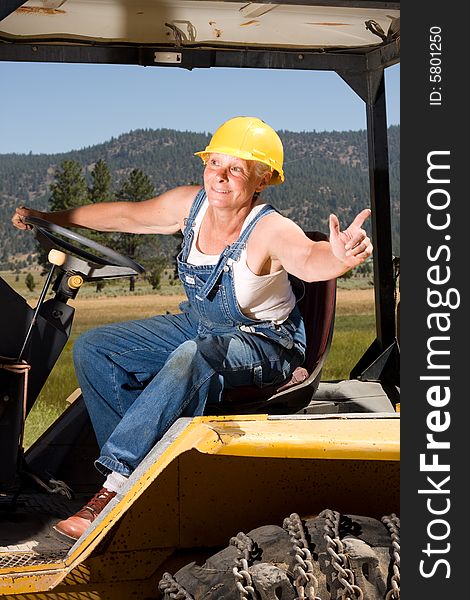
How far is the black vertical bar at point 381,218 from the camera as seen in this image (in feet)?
14.6

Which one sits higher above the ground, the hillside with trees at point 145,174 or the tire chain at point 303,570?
the hillside with trees at point 145,174

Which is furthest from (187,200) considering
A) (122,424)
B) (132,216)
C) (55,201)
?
(55,201)

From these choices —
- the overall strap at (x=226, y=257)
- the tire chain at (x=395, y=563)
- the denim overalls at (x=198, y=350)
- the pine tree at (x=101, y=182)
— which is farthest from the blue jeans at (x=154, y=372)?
the pine tree at (x=101, y=182)

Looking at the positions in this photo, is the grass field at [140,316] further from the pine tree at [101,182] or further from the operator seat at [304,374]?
the operator seat at [304,374]

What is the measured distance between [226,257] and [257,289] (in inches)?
5.8

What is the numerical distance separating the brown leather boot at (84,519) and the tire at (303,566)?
0.42 metres

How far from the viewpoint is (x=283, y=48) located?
171 inches

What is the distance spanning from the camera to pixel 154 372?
371 cm

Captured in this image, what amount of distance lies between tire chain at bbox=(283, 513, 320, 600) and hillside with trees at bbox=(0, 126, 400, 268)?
13673 mm

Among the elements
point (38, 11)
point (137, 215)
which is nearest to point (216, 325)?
point (137, 215)

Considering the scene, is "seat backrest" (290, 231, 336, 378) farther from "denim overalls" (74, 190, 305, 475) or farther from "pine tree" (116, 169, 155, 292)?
"pine tree" (116, 169, 155, 292)

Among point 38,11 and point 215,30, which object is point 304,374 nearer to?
point 215,30

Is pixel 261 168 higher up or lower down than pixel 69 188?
higher up

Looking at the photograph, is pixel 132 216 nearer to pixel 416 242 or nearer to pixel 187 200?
pixel 187 200
